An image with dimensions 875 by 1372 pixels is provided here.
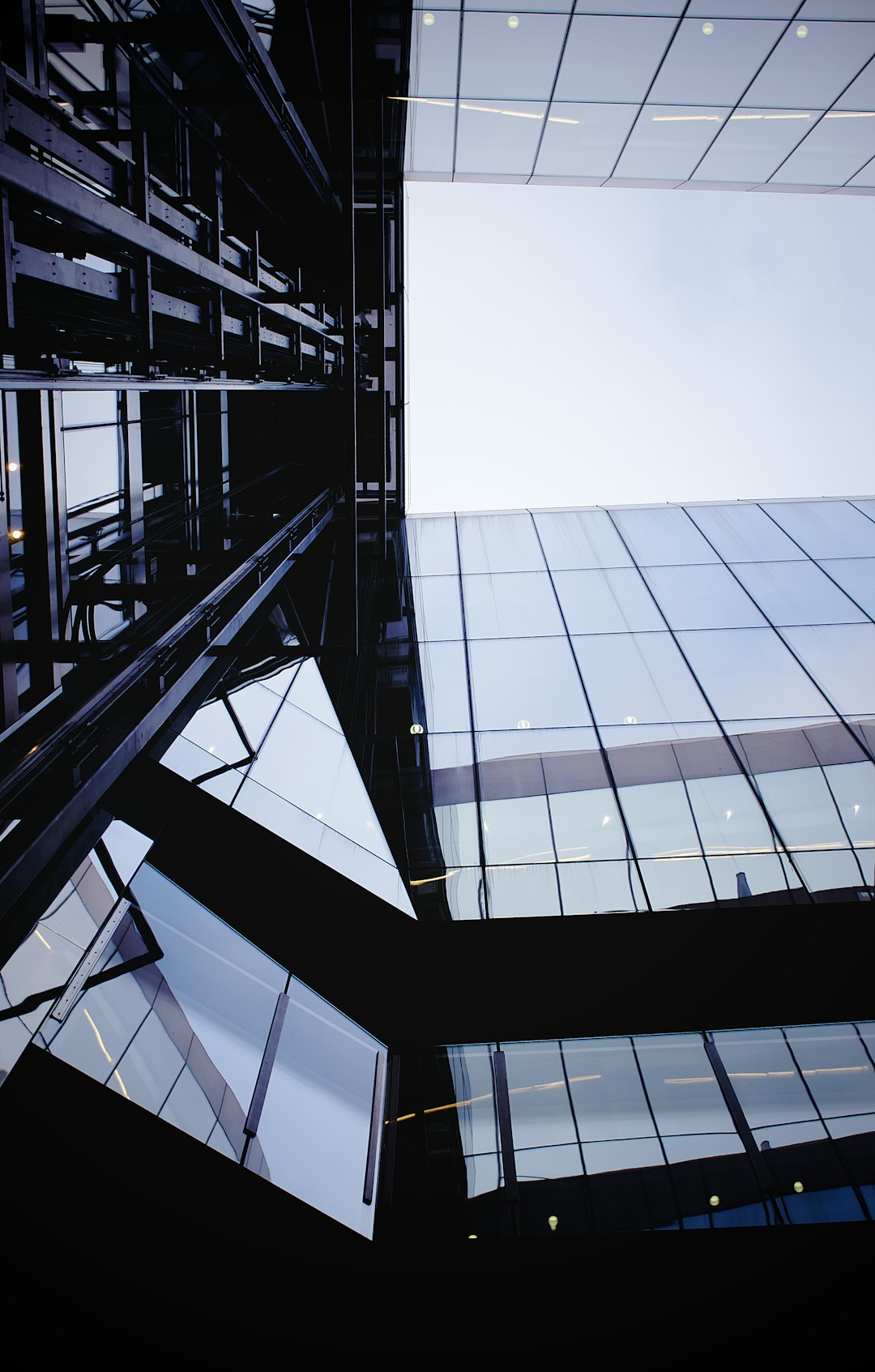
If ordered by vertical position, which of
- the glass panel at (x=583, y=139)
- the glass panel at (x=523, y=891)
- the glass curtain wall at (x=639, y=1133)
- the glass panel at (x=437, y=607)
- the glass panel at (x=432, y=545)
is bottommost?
the glass curtain wall at (x=639, y=1133)

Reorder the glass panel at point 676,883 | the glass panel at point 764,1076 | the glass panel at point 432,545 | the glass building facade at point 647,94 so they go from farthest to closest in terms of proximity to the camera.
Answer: the glass panel at point 432,545 < the glass building facade at point 647,94 < the glass panel at point 676,883 < the glass panel at point 764,1076

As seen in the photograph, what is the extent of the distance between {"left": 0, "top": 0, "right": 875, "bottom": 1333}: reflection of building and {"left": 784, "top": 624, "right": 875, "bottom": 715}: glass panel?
105 millimetres

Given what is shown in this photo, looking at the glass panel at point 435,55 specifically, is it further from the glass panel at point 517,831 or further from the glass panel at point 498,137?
the glass panel at point 517,831

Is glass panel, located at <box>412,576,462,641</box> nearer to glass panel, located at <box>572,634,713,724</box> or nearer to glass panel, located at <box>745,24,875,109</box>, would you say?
glass panel, located at <box>572,634,713,724</box>

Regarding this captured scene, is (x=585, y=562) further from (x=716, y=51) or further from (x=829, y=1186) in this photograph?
(x=829, y=1186)

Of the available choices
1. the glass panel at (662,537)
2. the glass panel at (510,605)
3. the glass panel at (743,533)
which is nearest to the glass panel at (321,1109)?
the glass panel at (510,605)

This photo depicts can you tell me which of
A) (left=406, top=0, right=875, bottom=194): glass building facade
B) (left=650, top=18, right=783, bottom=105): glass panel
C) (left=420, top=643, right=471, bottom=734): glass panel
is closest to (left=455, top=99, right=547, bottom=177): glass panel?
(left=406, top=0, right=875, bottom=194): glass building facade

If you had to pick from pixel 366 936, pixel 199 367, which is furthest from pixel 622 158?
pixel 366 936

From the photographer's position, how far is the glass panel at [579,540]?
16312 mm

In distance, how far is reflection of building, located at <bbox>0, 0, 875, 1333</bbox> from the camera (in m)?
4.84

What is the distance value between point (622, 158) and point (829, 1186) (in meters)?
16.5

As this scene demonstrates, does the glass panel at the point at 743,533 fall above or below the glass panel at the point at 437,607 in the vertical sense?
above

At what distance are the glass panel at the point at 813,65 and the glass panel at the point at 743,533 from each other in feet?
25.2

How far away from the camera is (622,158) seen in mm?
14547
